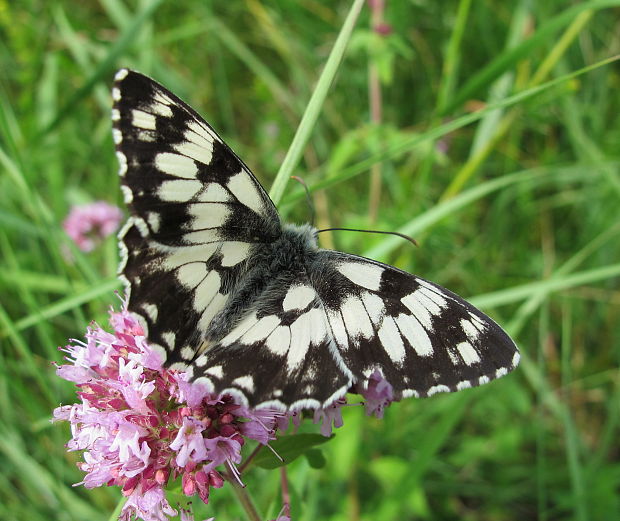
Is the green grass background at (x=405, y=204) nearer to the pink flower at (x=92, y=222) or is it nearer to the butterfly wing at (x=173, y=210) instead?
the pink flower at (x=92, y=222)

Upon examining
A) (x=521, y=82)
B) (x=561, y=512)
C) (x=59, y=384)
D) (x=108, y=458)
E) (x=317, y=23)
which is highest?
(x=317, y=23)

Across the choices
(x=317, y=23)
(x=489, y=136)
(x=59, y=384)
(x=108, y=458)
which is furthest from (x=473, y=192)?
(x=317, y=23)

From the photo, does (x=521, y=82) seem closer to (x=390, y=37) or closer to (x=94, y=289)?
(x=390, y=37)

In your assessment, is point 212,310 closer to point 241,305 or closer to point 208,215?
point 241,305

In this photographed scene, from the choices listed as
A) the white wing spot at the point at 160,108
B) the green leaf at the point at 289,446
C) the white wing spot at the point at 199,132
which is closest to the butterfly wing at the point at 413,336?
the green leaf at the point at 289,446

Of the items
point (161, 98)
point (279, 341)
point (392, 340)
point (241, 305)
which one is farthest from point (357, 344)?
point (161, 98)

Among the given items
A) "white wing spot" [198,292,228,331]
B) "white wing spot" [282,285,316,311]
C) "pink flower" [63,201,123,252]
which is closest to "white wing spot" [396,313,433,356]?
"white wing spot" [282,285,316,311]
